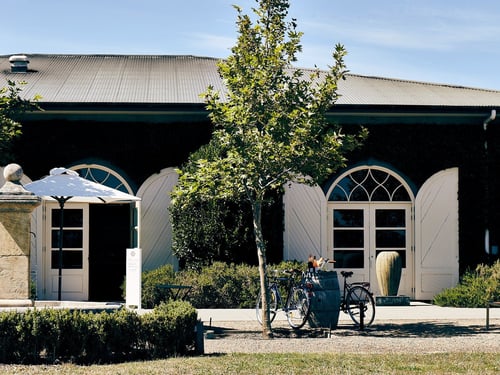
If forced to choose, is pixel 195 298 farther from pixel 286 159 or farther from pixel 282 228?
pixel 286 159

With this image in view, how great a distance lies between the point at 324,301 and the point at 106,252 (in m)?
6.96

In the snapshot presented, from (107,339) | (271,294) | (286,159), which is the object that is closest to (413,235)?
(271,294)

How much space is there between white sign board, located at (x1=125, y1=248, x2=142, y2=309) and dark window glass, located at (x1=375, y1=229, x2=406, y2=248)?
20.6 ft

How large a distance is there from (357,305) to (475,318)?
101 inches

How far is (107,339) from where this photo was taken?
34.8 ft

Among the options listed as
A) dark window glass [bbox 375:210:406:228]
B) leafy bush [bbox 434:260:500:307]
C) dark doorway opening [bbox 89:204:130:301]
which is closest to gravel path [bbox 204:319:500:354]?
leafy bush [bbox 434:260:500:307]

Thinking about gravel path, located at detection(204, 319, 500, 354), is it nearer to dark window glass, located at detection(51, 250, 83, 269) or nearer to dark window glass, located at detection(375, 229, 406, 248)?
dark window glass, located at detection(375, 229, 406, 248)

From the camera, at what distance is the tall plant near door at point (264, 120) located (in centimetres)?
1327

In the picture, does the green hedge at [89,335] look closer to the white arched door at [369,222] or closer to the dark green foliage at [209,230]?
the dark green foliage at [209,230]

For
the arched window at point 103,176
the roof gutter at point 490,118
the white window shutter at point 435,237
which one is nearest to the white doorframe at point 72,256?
the arched window at point 103,176

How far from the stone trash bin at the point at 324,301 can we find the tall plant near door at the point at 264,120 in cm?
84

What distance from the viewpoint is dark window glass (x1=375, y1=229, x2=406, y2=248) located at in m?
19.6

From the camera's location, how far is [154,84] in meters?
20.8

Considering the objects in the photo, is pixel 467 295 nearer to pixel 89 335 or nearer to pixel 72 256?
pixel 72 256
